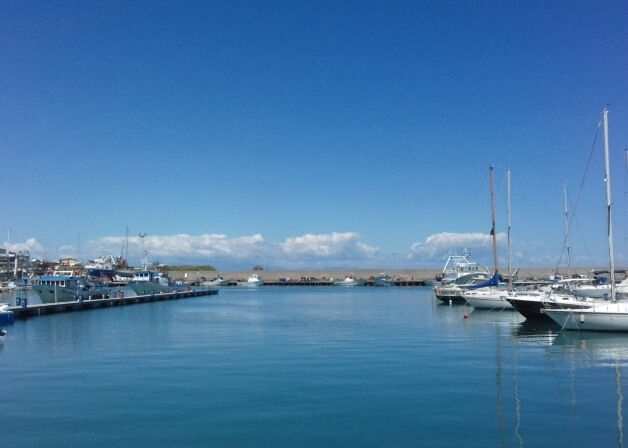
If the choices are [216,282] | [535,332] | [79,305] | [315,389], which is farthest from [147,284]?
[216,282]

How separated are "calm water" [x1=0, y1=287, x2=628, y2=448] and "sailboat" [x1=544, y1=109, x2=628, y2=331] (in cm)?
89

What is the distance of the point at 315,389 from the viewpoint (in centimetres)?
2067

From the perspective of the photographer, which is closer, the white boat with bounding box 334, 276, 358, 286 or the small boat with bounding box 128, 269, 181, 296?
the small boat with bounding box 128, 269, 181, 296

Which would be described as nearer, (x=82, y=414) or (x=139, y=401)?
(x=82, y=414)

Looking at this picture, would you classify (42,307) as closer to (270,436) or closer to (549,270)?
(270,436)

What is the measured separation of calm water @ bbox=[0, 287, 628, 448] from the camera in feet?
50.6

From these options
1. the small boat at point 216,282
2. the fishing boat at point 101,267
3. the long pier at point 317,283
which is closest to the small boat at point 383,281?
the long pier at point 317,283

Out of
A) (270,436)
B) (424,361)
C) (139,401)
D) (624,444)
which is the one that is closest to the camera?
(624,444)

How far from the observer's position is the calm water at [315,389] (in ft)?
50.6

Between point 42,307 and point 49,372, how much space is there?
1379 inches

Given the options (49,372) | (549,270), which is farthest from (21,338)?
(549,270)

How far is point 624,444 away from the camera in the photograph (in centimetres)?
1431

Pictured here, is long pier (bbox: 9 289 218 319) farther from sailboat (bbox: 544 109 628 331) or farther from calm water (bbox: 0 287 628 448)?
sailboat (bbox: 544 109 628 331)

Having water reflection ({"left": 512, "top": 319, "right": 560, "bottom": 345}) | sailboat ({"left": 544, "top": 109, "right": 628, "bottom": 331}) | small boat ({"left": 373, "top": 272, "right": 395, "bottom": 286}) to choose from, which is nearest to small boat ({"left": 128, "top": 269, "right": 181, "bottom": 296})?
water reflection ({"left": 512, "top": 319, "right": 560, "bottom": 345})
